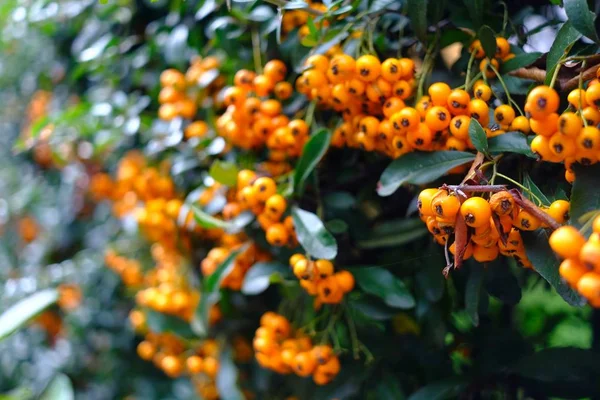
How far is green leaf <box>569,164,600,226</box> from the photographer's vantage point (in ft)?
1.74

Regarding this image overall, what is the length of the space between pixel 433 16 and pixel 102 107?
0.87 metres

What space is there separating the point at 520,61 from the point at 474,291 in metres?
0.33

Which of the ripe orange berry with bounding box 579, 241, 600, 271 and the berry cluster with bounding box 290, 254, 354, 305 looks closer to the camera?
the ripe orange berry with bounding box 579, 241, 600, 271

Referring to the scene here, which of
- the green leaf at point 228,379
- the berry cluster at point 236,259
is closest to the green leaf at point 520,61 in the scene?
the berry cluster at point 236,259

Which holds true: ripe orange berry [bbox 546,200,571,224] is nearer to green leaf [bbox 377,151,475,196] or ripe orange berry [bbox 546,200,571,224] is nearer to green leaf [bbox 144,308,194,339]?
green leaf [bbox 377,151,475,196]

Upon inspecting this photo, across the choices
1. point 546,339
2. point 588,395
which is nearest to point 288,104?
point 588,395

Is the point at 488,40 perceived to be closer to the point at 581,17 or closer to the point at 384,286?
the point at 581,17

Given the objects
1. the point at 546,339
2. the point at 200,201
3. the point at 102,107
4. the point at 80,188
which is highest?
the point at 102,107

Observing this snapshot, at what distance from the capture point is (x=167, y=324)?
1.26 metres

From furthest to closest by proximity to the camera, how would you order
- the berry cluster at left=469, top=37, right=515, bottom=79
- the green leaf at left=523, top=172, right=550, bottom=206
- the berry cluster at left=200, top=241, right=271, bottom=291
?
1. the berry cluster at left=200, top=241, right=271, bottom=291
2. the berry cluster at left=469, top=37, right=515, bottom=79
3. the green leaf at left=523, top=172, right=550, bottom=206

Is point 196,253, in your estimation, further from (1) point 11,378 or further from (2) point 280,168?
(1) point 11,378

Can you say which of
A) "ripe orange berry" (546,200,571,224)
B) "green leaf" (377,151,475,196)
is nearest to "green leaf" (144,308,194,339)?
"green leaf" (377,151,475,196)

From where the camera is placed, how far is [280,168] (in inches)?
39.5

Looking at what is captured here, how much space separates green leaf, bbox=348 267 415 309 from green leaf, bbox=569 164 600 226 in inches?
13.6
